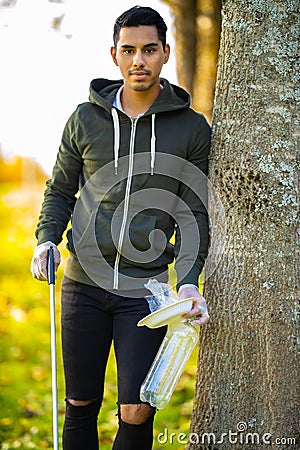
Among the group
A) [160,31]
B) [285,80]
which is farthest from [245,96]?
[160,31]

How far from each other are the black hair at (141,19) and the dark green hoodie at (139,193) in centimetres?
24

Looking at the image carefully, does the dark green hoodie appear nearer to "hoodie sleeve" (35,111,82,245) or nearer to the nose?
"hoodie sleeve" (35,111,82,245)

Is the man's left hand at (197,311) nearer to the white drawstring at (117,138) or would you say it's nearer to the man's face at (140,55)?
the white drawstring at (117,138)

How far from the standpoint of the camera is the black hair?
3029 millimetres

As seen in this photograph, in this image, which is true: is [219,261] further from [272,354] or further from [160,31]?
[160,31]

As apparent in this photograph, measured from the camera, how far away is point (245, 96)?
3098 mm

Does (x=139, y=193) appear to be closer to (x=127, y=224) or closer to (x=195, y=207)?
(x=127, y=224)

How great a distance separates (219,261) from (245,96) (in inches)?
29.4

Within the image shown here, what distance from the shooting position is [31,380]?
18.1 ft

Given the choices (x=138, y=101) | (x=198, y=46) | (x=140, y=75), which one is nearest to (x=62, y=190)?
(x=138, y=101)

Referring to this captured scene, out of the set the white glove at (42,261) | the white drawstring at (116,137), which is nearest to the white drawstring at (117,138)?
the white drawstring at (116,137)

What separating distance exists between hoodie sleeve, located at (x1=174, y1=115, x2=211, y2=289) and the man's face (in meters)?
0.32

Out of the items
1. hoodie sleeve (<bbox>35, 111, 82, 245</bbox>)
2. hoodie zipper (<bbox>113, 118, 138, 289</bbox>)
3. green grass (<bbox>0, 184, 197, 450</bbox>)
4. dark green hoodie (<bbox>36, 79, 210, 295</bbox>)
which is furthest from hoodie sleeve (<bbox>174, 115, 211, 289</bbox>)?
green grass (<bbox>0, 184, 197, 450</bbox>)

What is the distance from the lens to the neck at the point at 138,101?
10.3 ft
